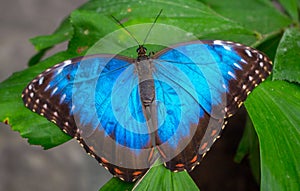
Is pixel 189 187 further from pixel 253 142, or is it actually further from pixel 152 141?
pixel 253 142

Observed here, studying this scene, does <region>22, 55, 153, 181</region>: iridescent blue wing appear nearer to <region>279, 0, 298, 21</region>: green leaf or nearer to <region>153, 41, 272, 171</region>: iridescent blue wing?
<region>153, 41, 272, 171</region>: iridescent blue wing

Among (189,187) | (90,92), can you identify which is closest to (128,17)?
(90,92)

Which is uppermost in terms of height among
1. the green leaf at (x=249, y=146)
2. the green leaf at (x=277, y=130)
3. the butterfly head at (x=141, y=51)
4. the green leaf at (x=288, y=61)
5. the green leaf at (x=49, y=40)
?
the green leaf at (x=49, y=40)

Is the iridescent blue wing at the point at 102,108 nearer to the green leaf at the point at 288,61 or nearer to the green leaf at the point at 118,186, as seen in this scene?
the green leaf at the point at 118,186

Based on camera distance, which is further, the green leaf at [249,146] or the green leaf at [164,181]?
the green leaf at [249,146]

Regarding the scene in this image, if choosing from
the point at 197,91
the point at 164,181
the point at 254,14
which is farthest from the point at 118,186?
the point at 254,14

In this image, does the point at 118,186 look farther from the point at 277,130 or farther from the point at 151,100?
the point at 277,130

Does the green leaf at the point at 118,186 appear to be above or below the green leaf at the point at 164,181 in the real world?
above

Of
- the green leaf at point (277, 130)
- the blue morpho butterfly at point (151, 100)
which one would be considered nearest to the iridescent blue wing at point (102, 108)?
the blue morpho butterfly at point (151, 100)
